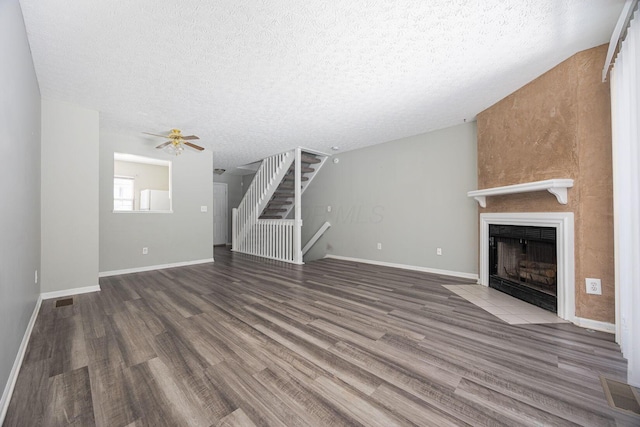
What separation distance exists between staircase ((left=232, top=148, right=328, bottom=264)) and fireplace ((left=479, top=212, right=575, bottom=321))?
3.11 meters

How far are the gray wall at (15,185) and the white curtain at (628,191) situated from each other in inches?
137

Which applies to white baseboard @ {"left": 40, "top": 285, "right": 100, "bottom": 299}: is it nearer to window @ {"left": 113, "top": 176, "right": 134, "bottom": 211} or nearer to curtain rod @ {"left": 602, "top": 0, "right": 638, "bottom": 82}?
window @ {"left": 113, "top": 176, "right": 134, "bottom": 211}

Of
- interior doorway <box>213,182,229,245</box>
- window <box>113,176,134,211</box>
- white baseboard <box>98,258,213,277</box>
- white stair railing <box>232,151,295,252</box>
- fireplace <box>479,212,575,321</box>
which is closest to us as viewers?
fireplace <box>479,212,575,321</box>

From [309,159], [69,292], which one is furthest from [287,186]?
[69,292]

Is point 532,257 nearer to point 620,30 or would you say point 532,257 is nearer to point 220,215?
point 620,30

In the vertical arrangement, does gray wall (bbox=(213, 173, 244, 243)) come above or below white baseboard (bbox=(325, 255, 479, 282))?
above

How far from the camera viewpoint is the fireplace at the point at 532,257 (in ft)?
7.39

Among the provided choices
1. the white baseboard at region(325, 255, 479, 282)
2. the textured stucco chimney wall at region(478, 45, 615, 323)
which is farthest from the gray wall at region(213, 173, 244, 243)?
the textured stucco chimney wall at region(478, 45, 615, 323)

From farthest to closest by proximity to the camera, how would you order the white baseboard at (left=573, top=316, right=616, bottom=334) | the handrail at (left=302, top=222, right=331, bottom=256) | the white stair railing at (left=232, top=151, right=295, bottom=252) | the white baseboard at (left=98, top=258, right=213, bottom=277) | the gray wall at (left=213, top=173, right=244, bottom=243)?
the gray wall at (left=213, top=173, right=244, bottom=243), the handrail at (left=302, top=222, right=331, bottom=256), the white stair railing at (left=232, top=151, right=295, bottom=252), the white baseboard at (left=98, top=258, right=213, bottom=277), the white baseboard at (left=573, top=316, right=616, bottom=334)

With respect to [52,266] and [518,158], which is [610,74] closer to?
[518,158]

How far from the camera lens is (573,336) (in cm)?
195

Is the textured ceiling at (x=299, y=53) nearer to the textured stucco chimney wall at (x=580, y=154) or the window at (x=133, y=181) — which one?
the textured stucco chimney wall at (x=580, y=154)

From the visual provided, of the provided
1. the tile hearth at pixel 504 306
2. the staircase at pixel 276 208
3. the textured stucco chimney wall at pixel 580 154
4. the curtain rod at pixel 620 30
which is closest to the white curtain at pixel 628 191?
the curtain rod at pixel 620 30

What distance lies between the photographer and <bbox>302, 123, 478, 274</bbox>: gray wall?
3777mm
